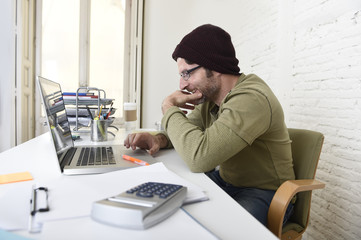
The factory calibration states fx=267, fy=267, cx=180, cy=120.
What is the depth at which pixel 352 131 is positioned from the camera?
1412 mm

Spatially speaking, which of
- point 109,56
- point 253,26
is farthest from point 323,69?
point 109,56

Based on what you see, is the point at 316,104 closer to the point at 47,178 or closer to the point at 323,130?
the point at 323,130

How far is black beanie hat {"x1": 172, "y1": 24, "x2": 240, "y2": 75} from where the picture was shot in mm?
1142

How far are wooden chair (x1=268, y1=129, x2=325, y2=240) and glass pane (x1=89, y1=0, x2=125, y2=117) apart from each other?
10.5 feet

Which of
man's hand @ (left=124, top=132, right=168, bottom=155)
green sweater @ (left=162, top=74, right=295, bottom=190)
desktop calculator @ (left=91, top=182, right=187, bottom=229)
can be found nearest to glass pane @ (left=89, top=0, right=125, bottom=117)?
man's hand @ (left=124, top=132, right=168, bottom=155)

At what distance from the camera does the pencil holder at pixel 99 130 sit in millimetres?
1422

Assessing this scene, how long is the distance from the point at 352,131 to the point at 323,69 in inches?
16.3

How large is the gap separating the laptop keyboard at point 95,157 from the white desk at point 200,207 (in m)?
0.09

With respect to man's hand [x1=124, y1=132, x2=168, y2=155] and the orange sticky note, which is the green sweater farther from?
the orange sticky note

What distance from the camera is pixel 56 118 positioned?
3.39ft

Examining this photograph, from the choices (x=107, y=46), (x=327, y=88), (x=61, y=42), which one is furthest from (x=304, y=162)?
(x=61, y=42)

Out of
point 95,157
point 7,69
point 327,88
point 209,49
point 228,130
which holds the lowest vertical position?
point 95,157

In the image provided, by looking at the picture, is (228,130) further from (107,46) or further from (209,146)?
(107,46)

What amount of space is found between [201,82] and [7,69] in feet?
8.98
